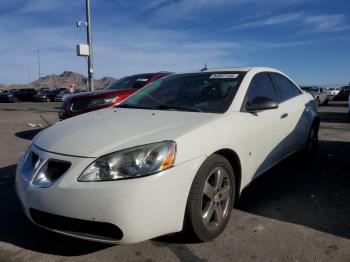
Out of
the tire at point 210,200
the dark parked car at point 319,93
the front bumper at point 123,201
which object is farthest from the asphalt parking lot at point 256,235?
the dark parked car at point 319,93

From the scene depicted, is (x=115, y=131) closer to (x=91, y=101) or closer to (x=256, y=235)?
(x=256, y=235)

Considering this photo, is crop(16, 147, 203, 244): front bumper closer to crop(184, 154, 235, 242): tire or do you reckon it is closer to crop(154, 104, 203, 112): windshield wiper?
crop(184, 154, 235, 242): tire

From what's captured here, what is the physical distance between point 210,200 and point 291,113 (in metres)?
2.22

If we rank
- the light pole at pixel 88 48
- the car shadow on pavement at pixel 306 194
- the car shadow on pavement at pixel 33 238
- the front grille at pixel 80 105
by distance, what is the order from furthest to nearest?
1. the light pole at pixel 88 48
2. the front grille at pixel 80 105
3. the car shadow on pavement at pixel 306 194
4. the car shadow on pavement at pixel 33 238

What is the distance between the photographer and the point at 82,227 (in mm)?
2543

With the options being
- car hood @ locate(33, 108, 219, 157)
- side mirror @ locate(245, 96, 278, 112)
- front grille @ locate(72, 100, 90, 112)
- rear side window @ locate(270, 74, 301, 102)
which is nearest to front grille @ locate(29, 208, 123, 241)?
car hood @ locate(33, 108, 219, 157)


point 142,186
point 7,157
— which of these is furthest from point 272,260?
point 7,157

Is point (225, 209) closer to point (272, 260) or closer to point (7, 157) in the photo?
point (272, 260)

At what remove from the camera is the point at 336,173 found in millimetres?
4984

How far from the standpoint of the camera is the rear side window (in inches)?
183

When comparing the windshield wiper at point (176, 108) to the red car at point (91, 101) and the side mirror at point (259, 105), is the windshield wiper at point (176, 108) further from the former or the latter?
the red car at point (91, 101)

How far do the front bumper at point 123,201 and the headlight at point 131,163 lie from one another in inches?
1.8

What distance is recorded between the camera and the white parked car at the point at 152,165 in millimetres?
2457

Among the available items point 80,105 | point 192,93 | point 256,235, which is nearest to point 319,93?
point 80,105
